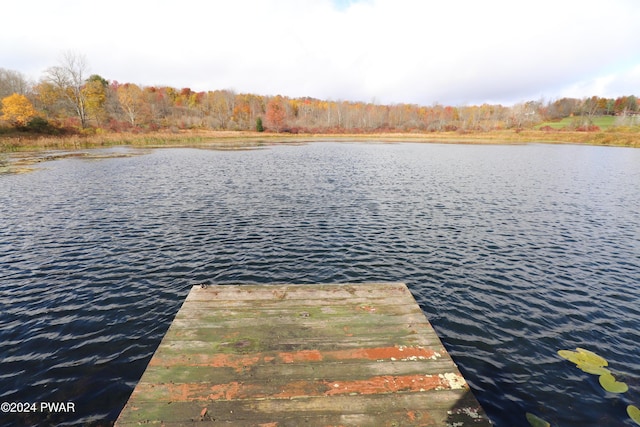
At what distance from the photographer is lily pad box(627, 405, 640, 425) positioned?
6809 millimetres

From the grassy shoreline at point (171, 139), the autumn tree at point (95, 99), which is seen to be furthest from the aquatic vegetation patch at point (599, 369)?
the autumn tree at point (95, 99)

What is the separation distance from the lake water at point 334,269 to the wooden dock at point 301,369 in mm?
2333

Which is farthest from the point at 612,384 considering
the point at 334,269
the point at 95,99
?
the point at 95,99

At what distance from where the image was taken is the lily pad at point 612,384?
25.1 feet

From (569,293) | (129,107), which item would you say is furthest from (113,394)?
(129,107)

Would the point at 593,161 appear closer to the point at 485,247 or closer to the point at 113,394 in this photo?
the point at 485,247

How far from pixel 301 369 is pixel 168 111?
7462 inches

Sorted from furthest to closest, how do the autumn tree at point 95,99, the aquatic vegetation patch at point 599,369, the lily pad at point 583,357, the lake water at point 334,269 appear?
the autumn tree at point 95,99 → the lily pad at point 583,357 → the lake water at point 334,269 → the aquatic vegetation patch at point 599,369

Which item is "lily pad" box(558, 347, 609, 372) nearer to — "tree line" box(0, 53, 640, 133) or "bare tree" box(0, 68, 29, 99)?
"tree line" box(0, 53, 640, 133)

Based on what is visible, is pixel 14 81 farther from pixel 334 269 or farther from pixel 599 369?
pixel 599 369

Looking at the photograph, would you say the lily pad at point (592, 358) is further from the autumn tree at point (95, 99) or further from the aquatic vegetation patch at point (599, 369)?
the autumn tree at point (95, 99)

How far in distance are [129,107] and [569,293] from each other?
150962mm

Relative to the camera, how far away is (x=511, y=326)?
10.2m

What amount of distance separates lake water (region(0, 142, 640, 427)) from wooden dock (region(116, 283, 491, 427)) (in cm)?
Result: 233
